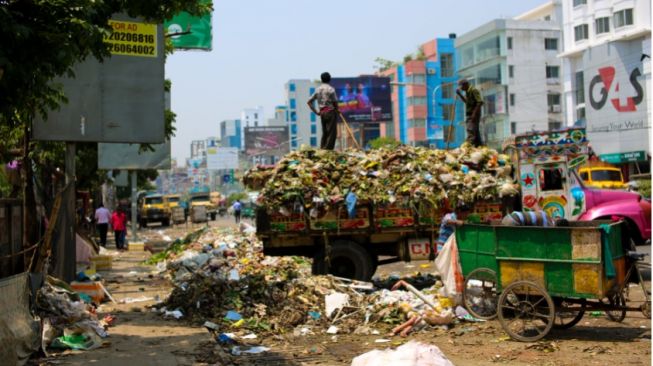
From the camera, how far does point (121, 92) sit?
39.3 ft

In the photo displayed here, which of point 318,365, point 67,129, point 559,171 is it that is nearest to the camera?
point 318,365

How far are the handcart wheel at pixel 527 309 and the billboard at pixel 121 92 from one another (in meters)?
6.80

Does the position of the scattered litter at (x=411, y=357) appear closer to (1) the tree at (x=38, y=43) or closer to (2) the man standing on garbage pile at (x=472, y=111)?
(1) the tree at (x=38, y=43)

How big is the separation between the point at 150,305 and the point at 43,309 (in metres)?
3.06

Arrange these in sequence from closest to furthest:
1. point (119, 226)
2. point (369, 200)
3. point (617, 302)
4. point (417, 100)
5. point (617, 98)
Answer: point (617, 302) < point (369, 200) < point (119, 226) < point (617, 98) < point (417, 100)

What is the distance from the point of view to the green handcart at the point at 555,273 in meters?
7.80

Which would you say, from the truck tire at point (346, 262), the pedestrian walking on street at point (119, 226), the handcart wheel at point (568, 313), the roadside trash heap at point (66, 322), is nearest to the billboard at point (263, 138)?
the pedestrian walking on street at point (119, 226)

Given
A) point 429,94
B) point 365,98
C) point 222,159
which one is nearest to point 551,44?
point 429,94

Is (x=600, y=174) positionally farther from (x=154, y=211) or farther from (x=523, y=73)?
(x=523, y=73)

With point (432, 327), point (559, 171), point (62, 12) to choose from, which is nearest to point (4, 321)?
point (62, 12)

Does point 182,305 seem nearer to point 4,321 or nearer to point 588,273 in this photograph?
point 4,321

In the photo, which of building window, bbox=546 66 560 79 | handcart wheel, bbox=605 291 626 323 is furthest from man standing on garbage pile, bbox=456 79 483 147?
building window, bbox=546 66 560 79

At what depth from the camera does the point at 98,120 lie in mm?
11797

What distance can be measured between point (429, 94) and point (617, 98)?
3416 cm
